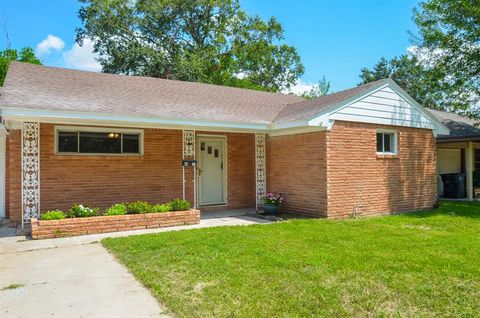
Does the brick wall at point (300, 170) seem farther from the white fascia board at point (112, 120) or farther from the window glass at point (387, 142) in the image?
the window glass at point (387, 142)

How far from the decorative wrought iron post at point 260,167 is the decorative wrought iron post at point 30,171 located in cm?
602

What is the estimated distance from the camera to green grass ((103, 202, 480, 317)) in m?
3.73

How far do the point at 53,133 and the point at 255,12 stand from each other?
23.9 metres

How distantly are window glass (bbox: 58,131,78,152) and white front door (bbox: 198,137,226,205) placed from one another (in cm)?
359

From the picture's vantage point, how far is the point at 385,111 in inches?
412

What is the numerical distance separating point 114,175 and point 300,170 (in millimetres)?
5070

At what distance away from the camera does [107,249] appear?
636 centimetres

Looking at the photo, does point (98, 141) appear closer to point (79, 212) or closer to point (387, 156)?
point (79, 212)

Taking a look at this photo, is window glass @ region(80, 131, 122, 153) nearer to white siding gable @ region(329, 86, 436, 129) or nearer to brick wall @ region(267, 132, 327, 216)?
brick wall @ region(267, 132, 327, 216)

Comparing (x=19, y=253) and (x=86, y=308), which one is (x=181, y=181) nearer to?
(x=19, y=253)

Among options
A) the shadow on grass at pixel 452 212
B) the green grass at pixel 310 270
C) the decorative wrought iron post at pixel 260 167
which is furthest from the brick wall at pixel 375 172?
the decorative wrought iron post at pixel 260 167

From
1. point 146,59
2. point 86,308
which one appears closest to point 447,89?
point 86,308

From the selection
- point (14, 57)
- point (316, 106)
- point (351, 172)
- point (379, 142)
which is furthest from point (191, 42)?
point (351, 172)

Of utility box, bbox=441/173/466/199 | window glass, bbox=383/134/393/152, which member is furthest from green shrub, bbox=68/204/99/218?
utility box, bbox=441/173/466/199
